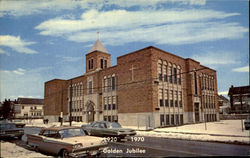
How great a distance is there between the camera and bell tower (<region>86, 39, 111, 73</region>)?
44375 millimetres

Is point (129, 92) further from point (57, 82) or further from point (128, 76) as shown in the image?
point (57, 82)

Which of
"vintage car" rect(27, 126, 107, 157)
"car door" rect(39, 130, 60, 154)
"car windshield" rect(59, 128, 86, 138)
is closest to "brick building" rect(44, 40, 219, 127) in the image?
"car windshield" rect(59, 128, 86, 138)

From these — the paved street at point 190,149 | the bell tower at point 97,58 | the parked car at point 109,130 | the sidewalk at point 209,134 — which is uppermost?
the bell tower at point 97,58

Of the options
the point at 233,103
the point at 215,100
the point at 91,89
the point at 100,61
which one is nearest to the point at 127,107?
the point at 91,89

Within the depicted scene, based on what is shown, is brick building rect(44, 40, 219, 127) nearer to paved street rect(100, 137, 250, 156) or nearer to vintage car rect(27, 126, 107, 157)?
paved street rect(100, 137, 250, 156)

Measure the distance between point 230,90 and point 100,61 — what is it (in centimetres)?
5158

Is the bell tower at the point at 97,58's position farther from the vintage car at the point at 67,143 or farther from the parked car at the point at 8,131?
the vintage car at the point at 67,143

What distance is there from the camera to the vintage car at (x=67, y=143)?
856 centimetres

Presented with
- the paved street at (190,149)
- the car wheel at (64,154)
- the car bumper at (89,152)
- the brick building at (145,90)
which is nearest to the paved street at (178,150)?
the paved street at (190,149)

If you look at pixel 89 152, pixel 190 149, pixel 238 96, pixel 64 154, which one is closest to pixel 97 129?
pixel 89 152

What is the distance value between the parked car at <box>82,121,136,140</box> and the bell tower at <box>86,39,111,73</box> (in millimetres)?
27673

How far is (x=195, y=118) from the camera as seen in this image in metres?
37.2

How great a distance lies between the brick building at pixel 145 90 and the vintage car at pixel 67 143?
16.4 meters

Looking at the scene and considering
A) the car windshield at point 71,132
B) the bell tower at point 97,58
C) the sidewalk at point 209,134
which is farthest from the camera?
the bell tower at point 97,58
